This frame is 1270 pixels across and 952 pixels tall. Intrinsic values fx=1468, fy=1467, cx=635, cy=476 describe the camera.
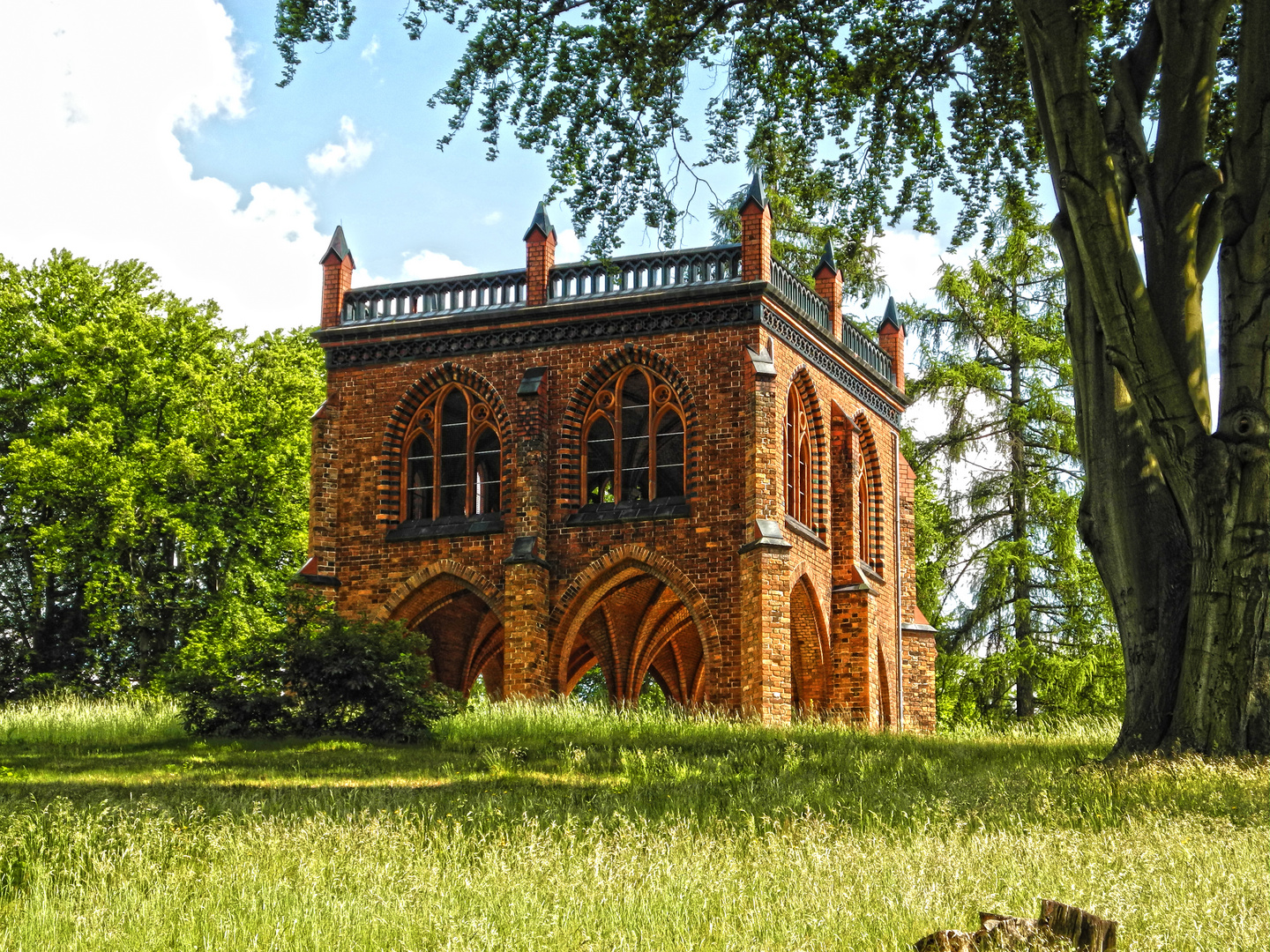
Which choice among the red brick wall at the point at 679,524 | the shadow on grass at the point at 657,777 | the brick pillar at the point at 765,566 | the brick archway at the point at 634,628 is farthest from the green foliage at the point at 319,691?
the brick pillar at the point at 765,566

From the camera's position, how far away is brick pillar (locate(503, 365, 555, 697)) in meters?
26.0

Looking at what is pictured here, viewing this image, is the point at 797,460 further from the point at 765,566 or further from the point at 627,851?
the point at 627,851

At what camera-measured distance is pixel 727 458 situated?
2617cm

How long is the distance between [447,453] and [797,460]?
6.73 meters

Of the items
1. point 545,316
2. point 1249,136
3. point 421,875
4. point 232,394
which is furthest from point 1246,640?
point 232,394

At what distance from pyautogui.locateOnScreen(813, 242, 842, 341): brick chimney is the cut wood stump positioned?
24942 millimetres

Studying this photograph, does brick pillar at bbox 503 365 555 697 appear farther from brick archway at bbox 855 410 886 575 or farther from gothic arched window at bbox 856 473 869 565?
brick archway at bbox 855 410 886 575

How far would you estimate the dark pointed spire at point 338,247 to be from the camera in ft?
96.2

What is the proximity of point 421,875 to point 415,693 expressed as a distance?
1157cm

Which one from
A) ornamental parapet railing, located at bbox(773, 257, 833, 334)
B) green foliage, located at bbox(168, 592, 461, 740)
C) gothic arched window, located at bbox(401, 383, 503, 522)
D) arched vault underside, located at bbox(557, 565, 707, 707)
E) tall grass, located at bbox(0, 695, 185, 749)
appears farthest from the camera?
arched vault underside, located at bbox(557, 565, 707, 707)

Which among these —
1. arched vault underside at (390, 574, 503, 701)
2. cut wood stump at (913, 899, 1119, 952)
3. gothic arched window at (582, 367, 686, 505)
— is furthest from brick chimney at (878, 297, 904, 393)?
cut wood stump at (913, 899, 1119, 952)

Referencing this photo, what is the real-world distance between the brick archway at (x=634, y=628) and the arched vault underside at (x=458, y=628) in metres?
1.62

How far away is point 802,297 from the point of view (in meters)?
28.6

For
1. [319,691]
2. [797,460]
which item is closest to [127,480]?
[797,460]
